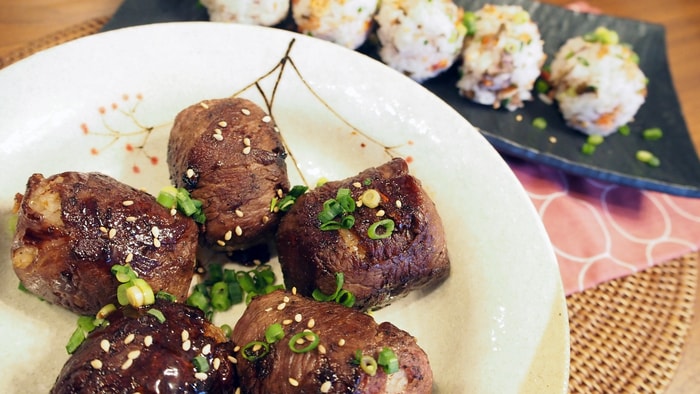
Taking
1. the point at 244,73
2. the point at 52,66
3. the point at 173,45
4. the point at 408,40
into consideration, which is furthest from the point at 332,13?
the point at 52,66

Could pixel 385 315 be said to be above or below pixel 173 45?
below

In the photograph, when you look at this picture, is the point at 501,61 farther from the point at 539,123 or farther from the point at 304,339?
the point at 304,339

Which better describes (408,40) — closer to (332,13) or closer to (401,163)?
(332,13)

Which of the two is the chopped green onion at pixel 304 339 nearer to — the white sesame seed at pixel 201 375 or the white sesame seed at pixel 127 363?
the white sesame seed at pixel 201 375

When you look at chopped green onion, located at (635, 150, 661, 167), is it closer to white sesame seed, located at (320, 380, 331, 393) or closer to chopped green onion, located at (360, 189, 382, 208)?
chopped green onion, located at (360, 189, 382, 208)

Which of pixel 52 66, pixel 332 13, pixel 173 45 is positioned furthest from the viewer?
pixel 332 13

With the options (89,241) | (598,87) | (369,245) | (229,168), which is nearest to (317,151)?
(229,168)
